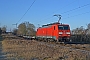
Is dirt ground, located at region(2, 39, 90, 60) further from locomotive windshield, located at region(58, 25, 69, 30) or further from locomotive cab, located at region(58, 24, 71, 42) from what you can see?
locomotive windshield, located at region(58, 25, 69, 30)

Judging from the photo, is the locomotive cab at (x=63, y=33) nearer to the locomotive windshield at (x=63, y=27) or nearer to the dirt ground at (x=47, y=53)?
the locomotive windshield at (x=63, y=27)

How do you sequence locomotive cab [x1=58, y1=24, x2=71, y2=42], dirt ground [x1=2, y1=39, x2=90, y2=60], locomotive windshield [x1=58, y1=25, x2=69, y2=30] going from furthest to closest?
locomotive windshield [x1=58, y1=25, x2=69, y2=30] < locomotive cab [x1=58, y1=24, x2=71, y2=42] < dirt ground [x1=2, y1=39, x2=90, y2=60]

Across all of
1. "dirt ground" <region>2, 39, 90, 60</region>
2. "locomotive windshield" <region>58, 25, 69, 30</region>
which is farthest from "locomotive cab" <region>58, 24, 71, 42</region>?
"dirt ground" <region>2, 39, 90, 60</region>

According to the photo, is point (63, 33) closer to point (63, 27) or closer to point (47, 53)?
point (63, 27)

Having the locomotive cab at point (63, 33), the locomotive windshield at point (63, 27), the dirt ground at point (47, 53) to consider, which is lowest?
the dirt ground at point (47, 53)

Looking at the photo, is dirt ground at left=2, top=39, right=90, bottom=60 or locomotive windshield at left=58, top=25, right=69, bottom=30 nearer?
dirt ground at left=2, top=39, right=90, bottom=60

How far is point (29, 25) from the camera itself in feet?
466

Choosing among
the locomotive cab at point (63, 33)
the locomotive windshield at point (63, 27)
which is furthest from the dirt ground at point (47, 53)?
the locomotive windshield at point (63, 27)

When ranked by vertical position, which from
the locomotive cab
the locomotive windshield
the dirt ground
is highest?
the locomotive windshield

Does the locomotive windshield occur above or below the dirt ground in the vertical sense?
above

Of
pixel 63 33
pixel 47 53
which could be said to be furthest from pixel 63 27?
pixel 47 53

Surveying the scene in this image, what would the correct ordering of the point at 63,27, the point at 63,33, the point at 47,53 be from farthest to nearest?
the point at 63,27 → the point at 63,33 → the point at 47,53

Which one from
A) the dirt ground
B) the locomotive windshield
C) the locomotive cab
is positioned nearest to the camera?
the dirt ground

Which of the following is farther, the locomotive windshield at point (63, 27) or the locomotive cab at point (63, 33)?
the locomotive windshield at point (63, 27)
